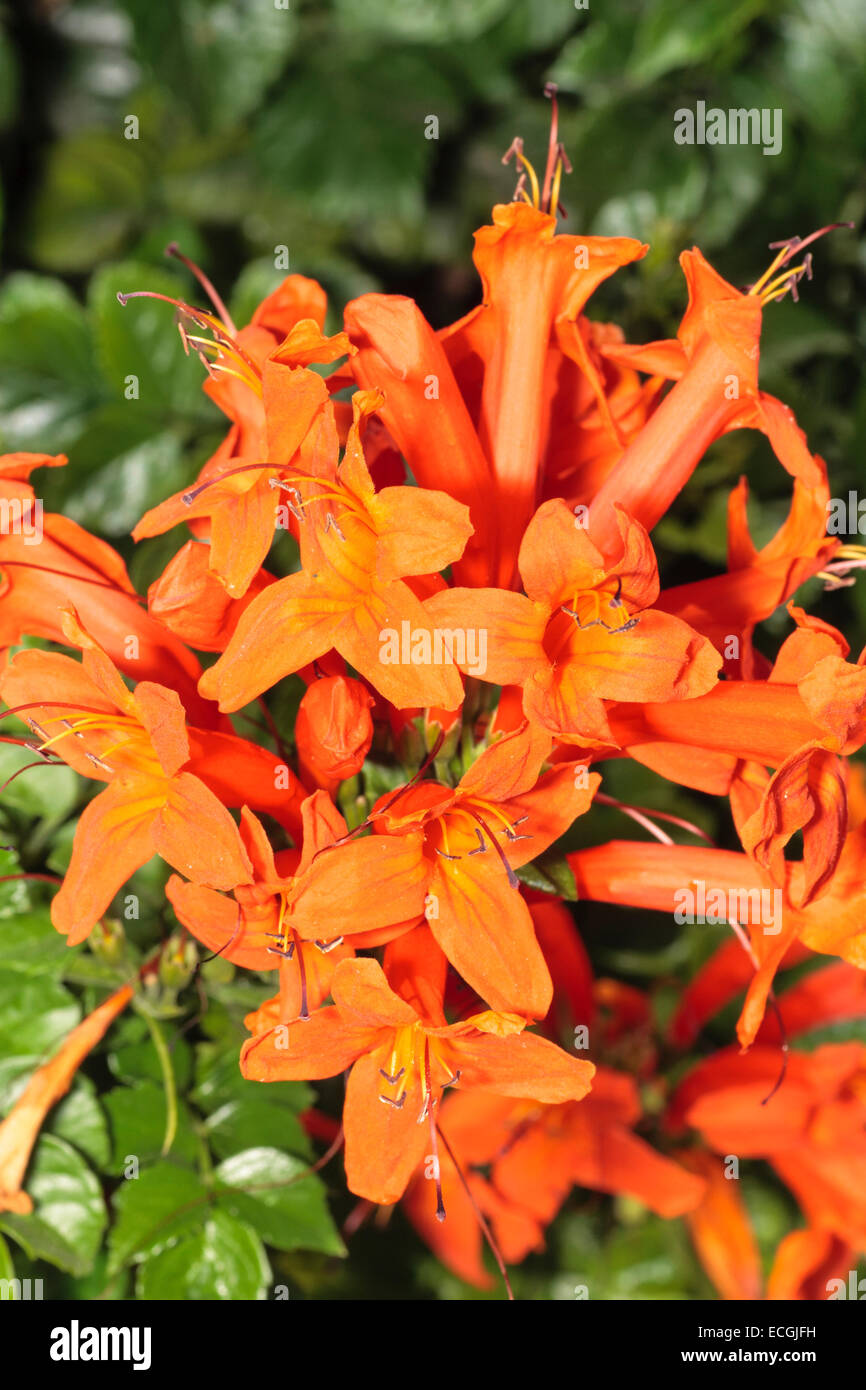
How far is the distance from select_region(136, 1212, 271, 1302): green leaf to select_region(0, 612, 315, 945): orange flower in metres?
0.33

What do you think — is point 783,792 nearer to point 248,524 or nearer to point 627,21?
point 248,524

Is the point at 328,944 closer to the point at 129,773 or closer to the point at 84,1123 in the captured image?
the point at 129,773

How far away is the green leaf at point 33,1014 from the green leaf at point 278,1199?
17cm

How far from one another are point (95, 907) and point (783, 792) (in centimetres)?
41

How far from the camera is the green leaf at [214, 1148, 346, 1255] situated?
892 mm

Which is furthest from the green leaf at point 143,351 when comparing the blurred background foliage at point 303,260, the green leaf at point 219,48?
the green leaf at point 219,48

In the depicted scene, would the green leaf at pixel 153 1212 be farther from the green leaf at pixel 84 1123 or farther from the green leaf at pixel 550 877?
the green leaf at pixel 550 877

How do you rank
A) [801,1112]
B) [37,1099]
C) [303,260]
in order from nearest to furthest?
[37,1099] → [801,1112] → [303,260]

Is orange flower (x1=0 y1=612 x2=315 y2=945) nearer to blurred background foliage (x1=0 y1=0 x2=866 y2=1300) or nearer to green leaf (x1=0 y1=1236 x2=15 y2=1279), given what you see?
blurred background foliage (x1=0 y1=0 x2=866 y2=1300)

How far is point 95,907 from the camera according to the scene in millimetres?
706

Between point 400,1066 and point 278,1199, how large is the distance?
0.28m

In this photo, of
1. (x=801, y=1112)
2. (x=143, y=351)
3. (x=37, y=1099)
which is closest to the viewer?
(x=37, y=1099)

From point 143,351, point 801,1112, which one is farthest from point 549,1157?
point 143,351

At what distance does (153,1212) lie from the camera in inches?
35.1
